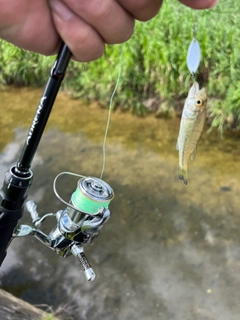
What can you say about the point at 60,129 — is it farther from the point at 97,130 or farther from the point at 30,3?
the point at 30,3

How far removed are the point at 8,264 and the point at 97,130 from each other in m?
1.49

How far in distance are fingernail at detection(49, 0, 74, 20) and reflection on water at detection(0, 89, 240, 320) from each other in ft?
5.76

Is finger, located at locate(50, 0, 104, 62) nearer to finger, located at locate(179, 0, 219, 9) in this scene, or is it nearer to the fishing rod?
the fishing rod

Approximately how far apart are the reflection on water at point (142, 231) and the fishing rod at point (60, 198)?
1.15 meters

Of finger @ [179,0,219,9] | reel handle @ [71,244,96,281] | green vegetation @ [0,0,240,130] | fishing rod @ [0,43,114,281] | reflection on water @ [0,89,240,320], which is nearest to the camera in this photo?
finger @ [179,0,219,9]

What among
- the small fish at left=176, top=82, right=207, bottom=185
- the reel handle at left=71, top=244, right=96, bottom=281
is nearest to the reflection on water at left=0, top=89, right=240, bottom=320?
the reel handle at left=71, top=244, right=96, bottom=281

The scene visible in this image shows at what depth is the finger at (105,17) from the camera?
840mm

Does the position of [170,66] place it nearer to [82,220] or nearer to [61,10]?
[82,220]

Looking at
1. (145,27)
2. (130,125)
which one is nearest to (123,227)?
(130,125)

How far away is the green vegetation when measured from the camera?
10.5 feet

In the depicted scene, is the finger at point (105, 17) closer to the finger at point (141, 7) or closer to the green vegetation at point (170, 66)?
the finger at point (141, 7)

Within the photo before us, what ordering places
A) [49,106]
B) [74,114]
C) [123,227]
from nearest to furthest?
[49,106] < [123,227] < [74,114]

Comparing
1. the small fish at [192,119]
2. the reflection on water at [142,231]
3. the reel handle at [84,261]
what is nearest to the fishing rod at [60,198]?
the reel handle at [84,261]

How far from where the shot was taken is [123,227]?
8.91 feet
